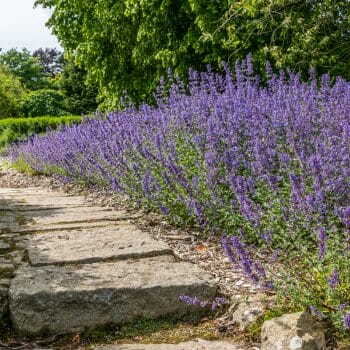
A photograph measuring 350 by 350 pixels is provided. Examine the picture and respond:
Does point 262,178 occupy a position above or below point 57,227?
above

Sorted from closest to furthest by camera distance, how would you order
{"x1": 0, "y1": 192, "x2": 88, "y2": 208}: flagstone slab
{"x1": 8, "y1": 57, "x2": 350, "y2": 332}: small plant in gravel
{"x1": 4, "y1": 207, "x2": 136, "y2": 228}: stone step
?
{"x1": 8, "y1": 57, "x2": 350, "y2": 332}: small plant in gravel, {"x1": 4, "y1": 207, "x2": 136, "y2": 228}: stone step, {"x1": 0, "y1": 192, "x2": 88, "y2": 208}: flagstone slab

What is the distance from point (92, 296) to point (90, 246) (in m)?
0.83

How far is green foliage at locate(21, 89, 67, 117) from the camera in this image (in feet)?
107

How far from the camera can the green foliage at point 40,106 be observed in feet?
107

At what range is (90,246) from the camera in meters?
3.18

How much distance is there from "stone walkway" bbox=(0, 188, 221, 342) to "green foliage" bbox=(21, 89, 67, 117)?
29.9 m

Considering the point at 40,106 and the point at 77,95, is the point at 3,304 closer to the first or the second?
the point at 40,106

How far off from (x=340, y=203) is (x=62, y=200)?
10.8 ft

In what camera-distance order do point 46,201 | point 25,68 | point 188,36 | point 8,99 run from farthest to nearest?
point 25,68
point 8,99
point 188,36
point 46,201

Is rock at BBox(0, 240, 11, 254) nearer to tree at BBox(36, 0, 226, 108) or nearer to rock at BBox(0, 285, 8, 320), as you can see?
rock at BBox(0, 285, 8, 320)

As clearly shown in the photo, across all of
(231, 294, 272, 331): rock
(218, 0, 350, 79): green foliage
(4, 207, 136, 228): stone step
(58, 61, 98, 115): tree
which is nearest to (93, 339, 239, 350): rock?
(231, 294, 272, 331): rock

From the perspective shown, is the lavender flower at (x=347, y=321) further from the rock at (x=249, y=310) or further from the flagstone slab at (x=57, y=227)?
the flagstone slab at (x=57, y=227)

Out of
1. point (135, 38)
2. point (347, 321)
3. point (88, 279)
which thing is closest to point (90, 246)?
point (88, 279)

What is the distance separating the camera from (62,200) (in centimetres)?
559
